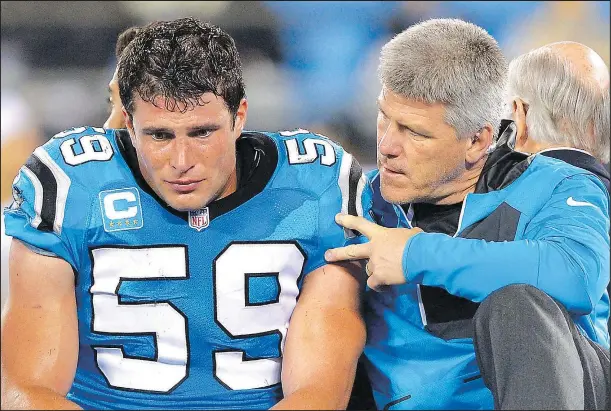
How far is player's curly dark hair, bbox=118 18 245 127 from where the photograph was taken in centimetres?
150

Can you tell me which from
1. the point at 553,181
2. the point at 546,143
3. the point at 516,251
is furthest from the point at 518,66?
the point at 516,251

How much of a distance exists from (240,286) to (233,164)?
230 millimetres

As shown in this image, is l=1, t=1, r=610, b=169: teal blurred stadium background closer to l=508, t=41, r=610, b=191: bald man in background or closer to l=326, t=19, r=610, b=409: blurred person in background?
l=508, t=41, r=610, b=191: bald man in background

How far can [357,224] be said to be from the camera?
1608mm

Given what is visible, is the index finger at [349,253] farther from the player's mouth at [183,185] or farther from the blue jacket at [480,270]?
the player's mouth at [183,185]

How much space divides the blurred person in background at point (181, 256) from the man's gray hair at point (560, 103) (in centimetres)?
66

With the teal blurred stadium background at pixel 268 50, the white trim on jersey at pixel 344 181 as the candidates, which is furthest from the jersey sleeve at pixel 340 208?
the teal blurred stadium background at pixel 268 50

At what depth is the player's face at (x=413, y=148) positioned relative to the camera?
1631 mm

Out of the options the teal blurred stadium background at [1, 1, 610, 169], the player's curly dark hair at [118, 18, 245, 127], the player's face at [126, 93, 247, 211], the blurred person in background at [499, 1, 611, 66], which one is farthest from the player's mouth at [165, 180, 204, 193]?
the blurred person in background at [499, 1, 611, 66]

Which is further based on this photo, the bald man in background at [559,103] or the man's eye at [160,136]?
the bald man in background at [559,103]

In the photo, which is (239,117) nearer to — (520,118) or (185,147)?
(185,147)

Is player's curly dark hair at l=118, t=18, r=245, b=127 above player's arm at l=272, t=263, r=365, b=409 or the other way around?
above

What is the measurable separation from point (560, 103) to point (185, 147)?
106cm

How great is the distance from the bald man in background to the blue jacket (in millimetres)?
458
